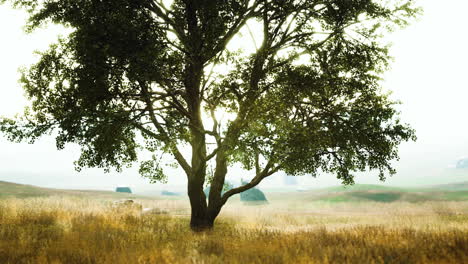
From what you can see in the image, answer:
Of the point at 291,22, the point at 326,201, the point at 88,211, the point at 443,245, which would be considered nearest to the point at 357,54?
the point at 291,22

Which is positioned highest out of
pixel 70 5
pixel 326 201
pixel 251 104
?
pixel 70 5

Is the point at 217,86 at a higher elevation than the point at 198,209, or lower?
higher

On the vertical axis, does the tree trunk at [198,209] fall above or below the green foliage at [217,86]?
below

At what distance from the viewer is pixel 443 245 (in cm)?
805

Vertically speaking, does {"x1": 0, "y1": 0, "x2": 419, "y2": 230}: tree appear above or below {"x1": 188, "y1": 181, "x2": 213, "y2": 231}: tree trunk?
above

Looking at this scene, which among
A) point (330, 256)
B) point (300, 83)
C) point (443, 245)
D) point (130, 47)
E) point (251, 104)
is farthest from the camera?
point (300, 83)

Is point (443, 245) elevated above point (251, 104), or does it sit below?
below

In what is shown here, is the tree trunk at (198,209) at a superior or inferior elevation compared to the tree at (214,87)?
inferior

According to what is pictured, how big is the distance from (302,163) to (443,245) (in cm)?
524

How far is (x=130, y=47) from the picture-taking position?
11.0 meters

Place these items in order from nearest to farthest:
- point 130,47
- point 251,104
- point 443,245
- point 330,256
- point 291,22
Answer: point 330,256, point 443,245, point 130,47, point 251,104, point 291,22

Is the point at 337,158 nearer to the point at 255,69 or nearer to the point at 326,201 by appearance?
the point at 255,69

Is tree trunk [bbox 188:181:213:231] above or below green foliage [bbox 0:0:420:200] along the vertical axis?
below

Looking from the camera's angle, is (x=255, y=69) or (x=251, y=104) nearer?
(x=251, y=104)
